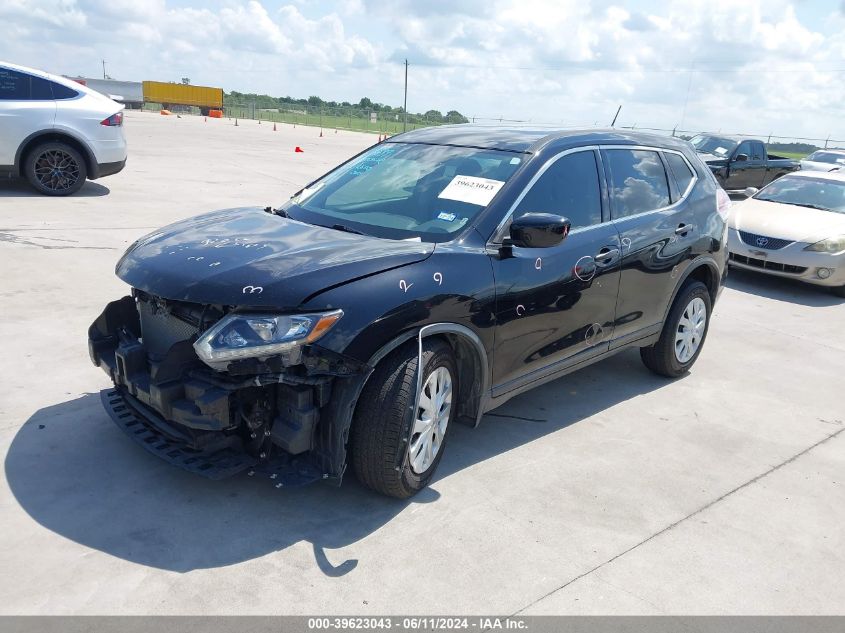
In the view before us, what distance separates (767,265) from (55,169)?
1010 centimetres

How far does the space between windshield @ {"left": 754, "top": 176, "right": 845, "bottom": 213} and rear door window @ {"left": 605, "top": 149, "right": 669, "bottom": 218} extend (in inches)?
238

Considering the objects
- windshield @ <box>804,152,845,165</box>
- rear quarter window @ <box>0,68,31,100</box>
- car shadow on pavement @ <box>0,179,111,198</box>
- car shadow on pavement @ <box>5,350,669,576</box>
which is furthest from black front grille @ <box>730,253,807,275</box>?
windshield @ <box>804,152,845,165</box>

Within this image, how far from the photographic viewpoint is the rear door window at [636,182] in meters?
4.71

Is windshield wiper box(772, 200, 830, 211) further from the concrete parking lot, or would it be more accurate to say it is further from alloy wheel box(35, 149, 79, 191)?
alloy wheel box(35, 149, 79, 191)

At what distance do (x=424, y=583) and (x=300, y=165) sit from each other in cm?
1723

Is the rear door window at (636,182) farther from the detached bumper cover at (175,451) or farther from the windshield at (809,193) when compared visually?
the windshield at (809,193)

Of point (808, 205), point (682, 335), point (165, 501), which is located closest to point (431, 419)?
point (165, 501)

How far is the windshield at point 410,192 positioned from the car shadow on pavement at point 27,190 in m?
7.77

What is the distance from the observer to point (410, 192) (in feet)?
Answer: 14.0

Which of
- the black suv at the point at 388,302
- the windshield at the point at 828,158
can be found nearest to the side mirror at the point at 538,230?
the black suv at the point at 388,302

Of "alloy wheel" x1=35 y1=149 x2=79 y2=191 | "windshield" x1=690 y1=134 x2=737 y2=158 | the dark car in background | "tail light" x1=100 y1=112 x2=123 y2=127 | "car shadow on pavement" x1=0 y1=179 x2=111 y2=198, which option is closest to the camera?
"alloy wheel" x1=35 y1=149 x2=79 y2=191

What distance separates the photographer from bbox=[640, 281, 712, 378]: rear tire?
5.38 m
